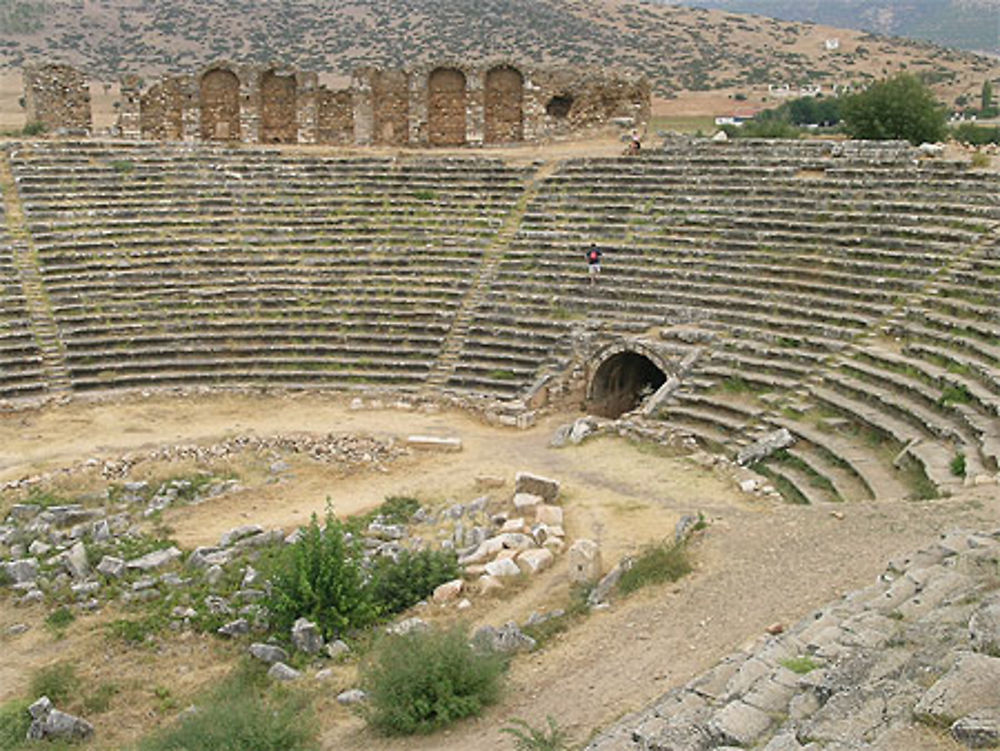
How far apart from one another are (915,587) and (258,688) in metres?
5.47

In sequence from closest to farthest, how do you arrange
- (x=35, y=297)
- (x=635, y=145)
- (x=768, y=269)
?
(x=768, y=269) < (x=35, y=297) < (x=635, y=145)

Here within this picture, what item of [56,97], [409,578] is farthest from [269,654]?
[56,97]

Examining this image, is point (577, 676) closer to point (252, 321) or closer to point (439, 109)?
point (252, 321)

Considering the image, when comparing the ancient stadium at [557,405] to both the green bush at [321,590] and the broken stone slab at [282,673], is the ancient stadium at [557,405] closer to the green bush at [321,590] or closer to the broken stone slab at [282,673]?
the broken stone slab at [282,673]

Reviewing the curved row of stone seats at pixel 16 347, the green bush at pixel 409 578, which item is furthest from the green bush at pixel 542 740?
the curved row of stone seats at pixel 16 347

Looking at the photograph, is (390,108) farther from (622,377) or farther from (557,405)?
(557,405)

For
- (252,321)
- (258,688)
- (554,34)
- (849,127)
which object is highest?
(554,34)

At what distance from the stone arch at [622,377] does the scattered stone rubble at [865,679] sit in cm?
952

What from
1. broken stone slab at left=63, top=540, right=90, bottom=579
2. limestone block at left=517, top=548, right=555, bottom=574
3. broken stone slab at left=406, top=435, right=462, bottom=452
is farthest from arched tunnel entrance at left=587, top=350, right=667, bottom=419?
broken stone slab at left=63, top=540, right=90, bottom=579

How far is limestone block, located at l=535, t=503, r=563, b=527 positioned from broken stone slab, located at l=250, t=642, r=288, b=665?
3625 millimetres

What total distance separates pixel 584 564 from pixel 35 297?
44.0ft

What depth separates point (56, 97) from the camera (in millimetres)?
26141

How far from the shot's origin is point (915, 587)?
770cm

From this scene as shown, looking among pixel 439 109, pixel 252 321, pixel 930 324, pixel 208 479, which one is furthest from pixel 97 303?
pixel 930 324
